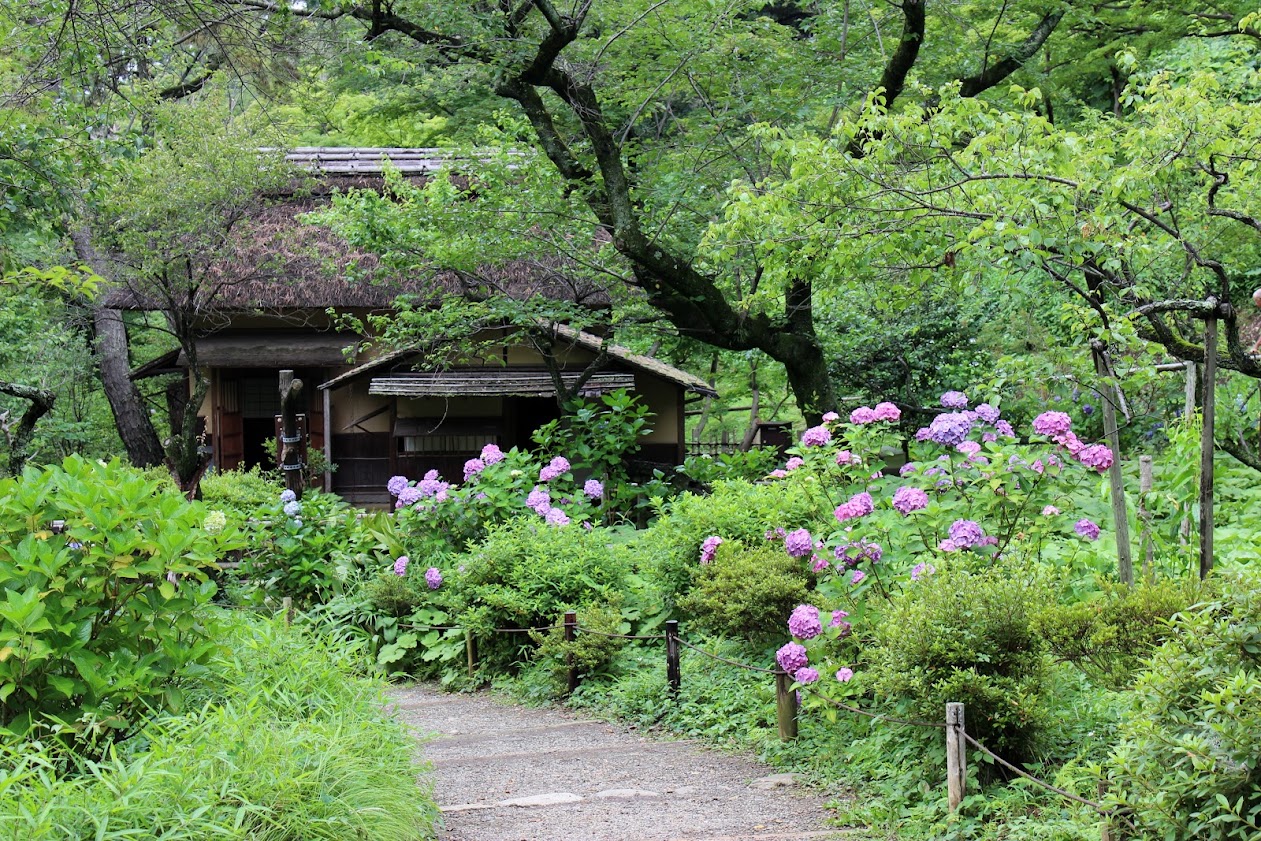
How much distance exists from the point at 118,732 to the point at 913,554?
3900 millimetres

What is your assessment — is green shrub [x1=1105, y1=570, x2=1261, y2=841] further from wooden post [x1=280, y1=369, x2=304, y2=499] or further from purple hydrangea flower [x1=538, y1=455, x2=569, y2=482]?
wooden post [x1=280, y1=369, x2=304, y2=499]

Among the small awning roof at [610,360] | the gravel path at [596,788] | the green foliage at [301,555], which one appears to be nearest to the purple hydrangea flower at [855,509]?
the gravel path at [596,788]

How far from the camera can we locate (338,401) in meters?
16.9

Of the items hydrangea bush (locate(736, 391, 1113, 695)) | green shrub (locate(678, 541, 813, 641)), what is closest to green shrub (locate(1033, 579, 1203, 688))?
hydrangea bush (locate(736, 391, 1113, 695))

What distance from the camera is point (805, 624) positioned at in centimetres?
541

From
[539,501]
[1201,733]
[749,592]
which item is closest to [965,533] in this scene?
[749,592]

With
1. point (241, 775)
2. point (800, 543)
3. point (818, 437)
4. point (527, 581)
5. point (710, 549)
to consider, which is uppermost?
point (818, 437)

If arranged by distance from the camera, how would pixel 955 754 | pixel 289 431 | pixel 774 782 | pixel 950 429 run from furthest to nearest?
pixel 289 431 → pixel 950 429 → pixel 774 782 → pixel 955 754

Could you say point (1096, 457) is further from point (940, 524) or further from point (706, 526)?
point (706, 526)

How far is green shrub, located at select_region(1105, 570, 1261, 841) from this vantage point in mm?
3088

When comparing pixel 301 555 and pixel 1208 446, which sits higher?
pixel 1208 446

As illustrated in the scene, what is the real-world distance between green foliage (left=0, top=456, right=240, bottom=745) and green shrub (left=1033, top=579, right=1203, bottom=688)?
364 centimetres

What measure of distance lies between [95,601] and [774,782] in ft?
10.2

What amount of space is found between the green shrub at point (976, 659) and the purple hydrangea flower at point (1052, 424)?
1.11 m
